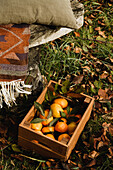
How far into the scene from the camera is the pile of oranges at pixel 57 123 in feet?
5.84

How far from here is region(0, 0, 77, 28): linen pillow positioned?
1.44 metres

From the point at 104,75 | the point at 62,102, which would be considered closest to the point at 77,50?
the point at 104,75

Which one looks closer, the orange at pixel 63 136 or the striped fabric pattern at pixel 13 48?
the striped fabric pattern at pixel 13 48

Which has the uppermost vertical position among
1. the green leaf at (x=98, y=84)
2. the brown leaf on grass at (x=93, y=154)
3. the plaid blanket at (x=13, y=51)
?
the plaid blanket at (x=13, y=51)

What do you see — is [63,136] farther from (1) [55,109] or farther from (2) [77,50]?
(2) [77,50]

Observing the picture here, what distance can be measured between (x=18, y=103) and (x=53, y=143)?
1.66 ft

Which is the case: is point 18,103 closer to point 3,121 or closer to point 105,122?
point 3,121

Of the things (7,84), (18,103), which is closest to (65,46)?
(18,103)

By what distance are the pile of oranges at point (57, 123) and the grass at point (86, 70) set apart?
8.3 inches

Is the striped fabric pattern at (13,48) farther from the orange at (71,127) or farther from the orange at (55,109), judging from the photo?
the orange at (71,127)

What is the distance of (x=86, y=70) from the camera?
2.47 metres

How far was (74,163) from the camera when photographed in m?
1.91

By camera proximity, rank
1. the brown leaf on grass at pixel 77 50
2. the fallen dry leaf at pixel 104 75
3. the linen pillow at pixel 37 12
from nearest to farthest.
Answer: the linen pillow at pixel 37 12 < the fallen dry leaf at pixel 104 75 < the brown leaf on grass at pixel 77 50

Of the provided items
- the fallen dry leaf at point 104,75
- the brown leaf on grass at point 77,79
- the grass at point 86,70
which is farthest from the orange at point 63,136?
the fallen dry leaf at point 104,75
